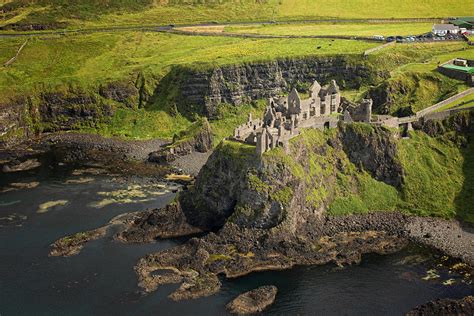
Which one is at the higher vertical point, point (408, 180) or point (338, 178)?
point (338, 178)

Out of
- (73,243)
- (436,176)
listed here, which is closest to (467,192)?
(436,176)

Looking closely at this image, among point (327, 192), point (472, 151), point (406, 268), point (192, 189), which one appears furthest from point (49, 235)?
point (472, 151)

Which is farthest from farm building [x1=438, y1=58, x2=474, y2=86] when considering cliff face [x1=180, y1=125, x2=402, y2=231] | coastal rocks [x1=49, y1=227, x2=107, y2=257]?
coastal rocks [x1=49, y1=227, x2=107, y2=257]

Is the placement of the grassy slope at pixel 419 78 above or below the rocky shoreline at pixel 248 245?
above

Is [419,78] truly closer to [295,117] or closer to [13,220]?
[295,117]

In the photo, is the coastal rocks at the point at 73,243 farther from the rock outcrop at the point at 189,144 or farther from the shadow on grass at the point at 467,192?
the shadow on grass at the point at 467,192

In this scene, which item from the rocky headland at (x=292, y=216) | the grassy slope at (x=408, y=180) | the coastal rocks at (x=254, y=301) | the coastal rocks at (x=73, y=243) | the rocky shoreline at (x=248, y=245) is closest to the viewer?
the coastal rocks at (x=254, y=301)

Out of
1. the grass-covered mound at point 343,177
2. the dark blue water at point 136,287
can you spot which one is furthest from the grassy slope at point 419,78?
the dark blue water at point 136,287
